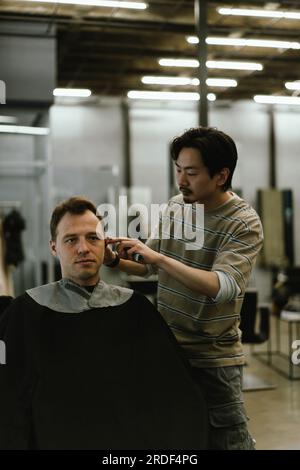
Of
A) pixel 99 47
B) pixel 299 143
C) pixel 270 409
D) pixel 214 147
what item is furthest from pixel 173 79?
pixel 214 147

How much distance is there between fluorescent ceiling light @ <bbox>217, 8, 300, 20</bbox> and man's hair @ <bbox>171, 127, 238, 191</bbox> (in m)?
2.52

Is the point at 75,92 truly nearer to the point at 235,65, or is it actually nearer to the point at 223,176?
the point at 235,65

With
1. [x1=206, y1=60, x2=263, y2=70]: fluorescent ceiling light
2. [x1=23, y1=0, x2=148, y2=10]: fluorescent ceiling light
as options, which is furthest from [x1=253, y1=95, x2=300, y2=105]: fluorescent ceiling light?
[x1=23, y1=0, x2=148, y2=10]: fluorescent ceiling light

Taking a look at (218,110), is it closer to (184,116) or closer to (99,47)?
(184,116)

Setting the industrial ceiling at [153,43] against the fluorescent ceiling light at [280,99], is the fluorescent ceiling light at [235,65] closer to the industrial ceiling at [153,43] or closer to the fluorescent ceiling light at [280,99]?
the industrial ceiling at [153,43]

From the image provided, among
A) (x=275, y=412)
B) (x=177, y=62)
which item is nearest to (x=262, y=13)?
(x=177, y=62)

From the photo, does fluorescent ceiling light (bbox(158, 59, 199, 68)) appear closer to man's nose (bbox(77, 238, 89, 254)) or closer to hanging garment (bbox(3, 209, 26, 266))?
hanging garment (bbox(3, 209, 26, 266))

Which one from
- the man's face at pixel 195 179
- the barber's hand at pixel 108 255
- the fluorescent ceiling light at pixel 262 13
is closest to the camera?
the man's face at pixel 195 179

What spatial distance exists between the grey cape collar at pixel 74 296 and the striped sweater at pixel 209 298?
6.0 inches

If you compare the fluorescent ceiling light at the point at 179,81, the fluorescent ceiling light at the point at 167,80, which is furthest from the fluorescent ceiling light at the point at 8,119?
the fluorescent ceiling light at the point at 167,80

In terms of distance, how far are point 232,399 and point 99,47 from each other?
467 centimetres

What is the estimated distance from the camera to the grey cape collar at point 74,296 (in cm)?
175

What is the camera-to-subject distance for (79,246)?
69.0 inches

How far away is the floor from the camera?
3.27 m
